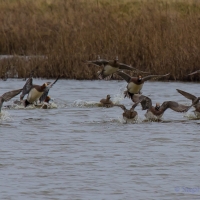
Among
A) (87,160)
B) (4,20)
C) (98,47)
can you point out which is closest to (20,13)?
(4,20)

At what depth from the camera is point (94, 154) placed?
10000mm

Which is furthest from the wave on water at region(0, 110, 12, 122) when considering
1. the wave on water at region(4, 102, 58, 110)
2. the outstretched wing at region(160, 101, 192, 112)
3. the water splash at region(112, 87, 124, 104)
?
the water splash at region(112, 87, 124, 104)

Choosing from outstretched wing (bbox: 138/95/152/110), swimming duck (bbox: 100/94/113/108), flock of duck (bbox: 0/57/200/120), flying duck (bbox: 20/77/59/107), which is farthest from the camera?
swimming duck (bbox: 100/94/113/108)

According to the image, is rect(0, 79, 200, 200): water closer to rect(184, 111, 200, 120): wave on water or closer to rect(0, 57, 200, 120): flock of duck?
rect(184, 111, 200, 120): wave on water

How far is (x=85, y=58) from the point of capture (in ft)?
64.4

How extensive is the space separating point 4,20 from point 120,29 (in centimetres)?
682

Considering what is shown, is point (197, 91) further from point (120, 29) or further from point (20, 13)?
point (20, 13)

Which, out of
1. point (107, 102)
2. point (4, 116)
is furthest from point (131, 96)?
point (4, 116)

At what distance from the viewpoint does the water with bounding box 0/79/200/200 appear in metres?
8.02

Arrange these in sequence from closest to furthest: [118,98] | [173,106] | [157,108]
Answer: [157,108] → [173,106] → [118,98]

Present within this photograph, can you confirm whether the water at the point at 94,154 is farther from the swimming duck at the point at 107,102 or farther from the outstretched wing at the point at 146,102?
the outstretched wing at the point at 146,102

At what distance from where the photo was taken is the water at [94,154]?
802 cm

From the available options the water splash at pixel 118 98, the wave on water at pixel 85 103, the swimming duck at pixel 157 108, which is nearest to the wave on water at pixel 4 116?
the wave on water at pixel 85 103

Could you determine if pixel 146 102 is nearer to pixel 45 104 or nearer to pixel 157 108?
pixel 157 108
